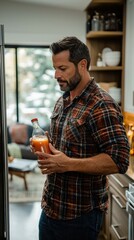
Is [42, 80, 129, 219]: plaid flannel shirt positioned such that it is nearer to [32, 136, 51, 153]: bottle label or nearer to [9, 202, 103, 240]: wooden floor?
[32, 136, 51, 153]: bottle label

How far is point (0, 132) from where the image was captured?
1.58 metres

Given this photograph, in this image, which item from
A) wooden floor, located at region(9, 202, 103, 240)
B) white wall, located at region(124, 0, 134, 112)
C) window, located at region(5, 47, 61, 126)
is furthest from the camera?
window, located at region(5, 47, 61, 126)

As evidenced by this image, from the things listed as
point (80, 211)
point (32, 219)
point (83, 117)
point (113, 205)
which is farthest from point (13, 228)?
point (83, 117)

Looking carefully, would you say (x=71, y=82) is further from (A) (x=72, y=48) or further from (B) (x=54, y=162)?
(B) (x=54, y=162)

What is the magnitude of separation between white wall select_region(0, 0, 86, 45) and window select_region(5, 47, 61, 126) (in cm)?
232

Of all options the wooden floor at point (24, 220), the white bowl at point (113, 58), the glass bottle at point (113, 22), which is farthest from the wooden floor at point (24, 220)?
the glass bottle at point (113, 22)

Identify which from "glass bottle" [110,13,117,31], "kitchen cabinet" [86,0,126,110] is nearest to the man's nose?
"kitchen cabinet" [86,0,126,110]

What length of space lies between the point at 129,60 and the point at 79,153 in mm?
1924

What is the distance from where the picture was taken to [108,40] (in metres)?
3.32

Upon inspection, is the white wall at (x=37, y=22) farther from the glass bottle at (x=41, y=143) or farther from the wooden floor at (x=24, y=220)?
the glass bottle at (x=41, y=143)

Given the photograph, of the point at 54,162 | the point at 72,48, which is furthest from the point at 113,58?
the point at 54,162

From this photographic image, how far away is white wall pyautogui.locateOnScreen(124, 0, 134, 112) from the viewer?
113 inches

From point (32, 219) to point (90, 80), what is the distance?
8.32 feet

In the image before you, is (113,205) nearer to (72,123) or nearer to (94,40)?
(72,123)
